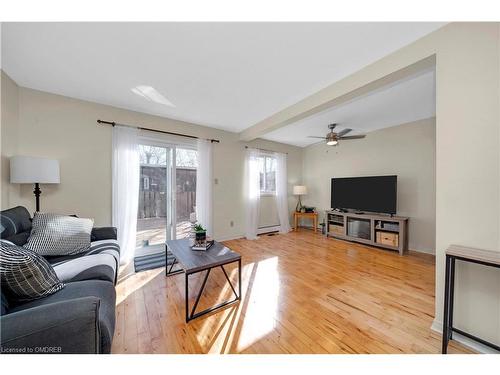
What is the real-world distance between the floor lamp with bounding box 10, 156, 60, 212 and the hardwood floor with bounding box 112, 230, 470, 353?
1506 millimetres

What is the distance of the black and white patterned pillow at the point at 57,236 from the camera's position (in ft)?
5.58

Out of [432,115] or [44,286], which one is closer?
[44,286]

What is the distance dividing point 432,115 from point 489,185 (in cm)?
267

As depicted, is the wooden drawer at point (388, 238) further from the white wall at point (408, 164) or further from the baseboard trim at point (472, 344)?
the baseboard trim at point (472, 344)

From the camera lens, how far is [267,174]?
493 centimetres

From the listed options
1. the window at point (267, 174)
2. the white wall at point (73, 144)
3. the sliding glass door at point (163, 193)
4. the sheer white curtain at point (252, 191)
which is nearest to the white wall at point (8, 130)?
the white wall at point (73, 144)

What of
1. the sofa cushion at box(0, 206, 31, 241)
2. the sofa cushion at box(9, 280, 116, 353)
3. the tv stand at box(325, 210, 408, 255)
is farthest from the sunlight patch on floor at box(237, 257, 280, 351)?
the tv stand at box(325, 210, 408, 255)

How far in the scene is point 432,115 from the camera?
314 cm

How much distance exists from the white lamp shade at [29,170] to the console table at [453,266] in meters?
3.81

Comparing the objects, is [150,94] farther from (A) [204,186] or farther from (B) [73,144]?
(A) [204,186]

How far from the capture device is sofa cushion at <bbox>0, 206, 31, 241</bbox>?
60.6 inches
